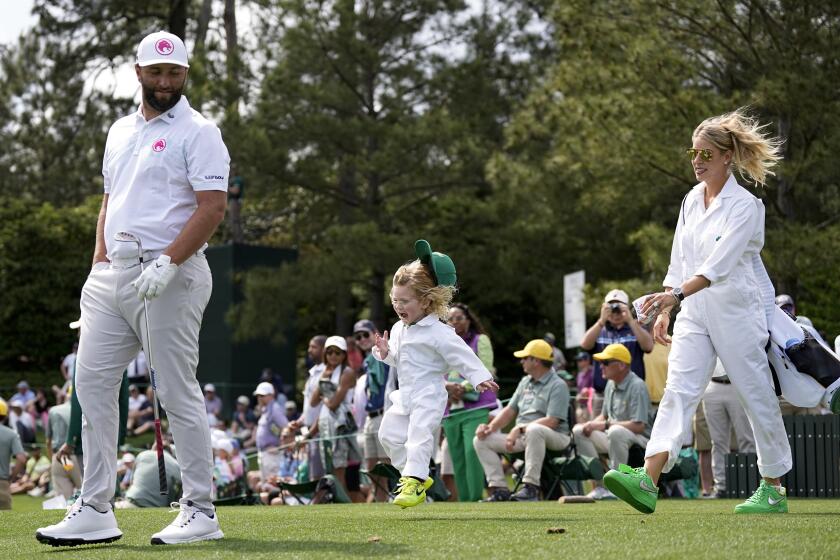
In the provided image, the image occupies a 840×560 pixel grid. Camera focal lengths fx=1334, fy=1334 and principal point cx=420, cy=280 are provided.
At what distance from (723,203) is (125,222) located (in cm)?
318

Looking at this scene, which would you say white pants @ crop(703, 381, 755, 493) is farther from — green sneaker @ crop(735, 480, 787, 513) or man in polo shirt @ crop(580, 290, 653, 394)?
green sneaker @ crop(735, 480, 787, 513)

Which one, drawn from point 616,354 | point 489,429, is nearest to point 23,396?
point 489,429

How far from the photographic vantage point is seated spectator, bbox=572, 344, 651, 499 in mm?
11750

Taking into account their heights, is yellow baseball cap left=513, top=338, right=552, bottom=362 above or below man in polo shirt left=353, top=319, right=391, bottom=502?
above

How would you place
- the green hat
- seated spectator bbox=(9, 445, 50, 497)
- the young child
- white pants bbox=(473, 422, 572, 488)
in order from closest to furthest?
1. the young child
2. the green hat
3. white pants bbox=(473, 422, 572, 488)
4. seated spectator bbox=(9, 445, 50, 497)

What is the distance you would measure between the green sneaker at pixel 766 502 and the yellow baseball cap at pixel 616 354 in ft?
15.2

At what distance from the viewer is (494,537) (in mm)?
5883

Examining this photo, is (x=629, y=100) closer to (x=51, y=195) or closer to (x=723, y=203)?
(x=723, y=203)

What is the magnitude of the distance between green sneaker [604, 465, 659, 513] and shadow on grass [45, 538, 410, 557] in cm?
160

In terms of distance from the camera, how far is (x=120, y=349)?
236 inches

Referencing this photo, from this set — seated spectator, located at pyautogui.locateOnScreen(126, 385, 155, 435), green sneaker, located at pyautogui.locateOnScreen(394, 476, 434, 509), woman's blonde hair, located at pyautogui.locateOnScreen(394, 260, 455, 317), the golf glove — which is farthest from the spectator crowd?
seated spectator, located at pyautogui.locateOnScreen(126, 385, 155, 435)

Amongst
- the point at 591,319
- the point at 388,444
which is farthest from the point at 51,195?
the point at 388,444

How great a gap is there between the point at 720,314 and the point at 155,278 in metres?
3.06

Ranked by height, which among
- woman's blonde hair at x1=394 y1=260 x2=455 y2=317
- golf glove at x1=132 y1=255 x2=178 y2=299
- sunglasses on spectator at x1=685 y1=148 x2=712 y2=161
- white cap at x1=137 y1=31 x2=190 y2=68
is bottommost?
golf glove at x1=132 y1=255 x2=178 y2=299
